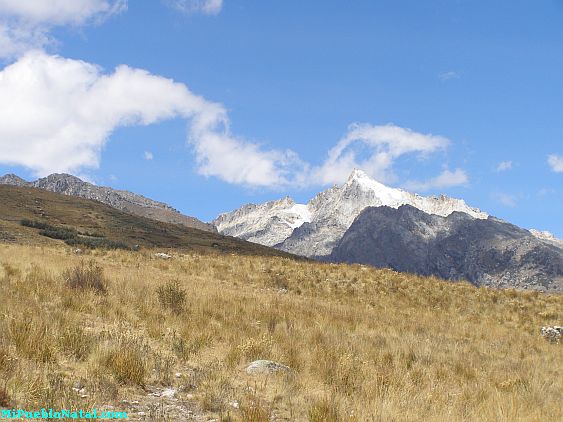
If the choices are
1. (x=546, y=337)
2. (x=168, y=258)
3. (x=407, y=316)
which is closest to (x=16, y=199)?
(x=168, y=258)

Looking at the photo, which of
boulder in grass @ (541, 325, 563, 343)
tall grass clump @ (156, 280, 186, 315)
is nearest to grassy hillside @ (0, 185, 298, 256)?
tall grass clump @ (156, 280, 186, 315)

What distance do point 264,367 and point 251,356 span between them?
0.99 metres

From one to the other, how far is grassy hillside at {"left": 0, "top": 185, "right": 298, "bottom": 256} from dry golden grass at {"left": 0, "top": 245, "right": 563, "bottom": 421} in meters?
38.4

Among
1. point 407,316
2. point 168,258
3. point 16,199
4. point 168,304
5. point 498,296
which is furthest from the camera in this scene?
point 16,199

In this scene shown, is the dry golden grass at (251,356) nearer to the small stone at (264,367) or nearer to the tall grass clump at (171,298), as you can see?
the tall grass clump at (171,298)

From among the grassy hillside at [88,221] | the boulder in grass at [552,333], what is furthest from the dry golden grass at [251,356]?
the grassy hillside at [88,221]

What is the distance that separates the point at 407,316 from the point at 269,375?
13510mm

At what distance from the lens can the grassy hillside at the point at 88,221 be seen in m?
62.4

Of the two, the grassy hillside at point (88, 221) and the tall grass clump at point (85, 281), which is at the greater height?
the grassy hillside at point (88, 221)

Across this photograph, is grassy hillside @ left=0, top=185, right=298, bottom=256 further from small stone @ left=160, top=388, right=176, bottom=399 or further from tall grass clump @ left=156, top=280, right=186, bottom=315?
small stone @ left=160, top=388, right=176, bottom=399

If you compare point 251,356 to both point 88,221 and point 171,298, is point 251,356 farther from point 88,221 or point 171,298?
point 88,221

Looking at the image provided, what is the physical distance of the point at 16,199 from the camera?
7644 centimetres

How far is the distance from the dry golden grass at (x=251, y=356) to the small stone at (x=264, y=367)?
198mm

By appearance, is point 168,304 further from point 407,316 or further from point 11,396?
point 407,316
